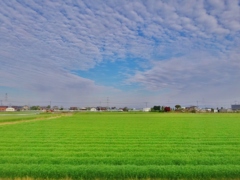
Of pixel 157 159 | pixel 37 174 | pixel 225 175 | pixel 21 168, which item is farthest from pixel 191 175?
pixel 21 168

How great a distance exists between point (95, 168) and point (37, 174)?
236 cm

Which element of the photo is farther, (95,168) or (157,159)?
(157,159)

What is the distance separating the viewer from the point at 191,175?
9352 mm

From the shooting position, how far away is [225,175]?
367 inches

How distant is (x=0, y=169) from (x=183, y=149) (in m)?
10.3

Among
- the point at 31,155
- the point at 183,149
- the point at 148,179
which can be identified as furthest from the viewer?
the point at 183,149

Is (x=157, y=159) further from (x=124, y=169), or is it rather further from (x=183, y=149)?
(x=183, y=149)

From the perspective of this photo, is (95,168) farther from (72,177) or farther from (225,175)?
(225,175)

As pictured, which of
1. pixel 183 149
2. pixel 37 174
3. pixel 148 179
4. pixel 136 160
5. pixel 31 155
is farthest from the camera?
pixel 183 149

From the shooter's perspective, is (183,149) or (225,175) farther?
(183,149)

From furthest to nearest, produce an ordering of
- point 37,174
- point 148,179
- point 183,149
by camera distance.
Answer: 1. point 183,149
2. point 37,174
3. point 148,179

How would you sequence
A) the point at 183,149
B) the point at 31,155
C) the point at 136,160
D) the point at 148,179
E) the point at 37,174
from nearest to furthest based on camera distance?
1. the point at 148,179
2. the point at 37,174
3. the point at 136,160
4. the point at 31,155
5. the point at 183,149

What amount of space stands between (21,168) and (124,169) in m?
4.39

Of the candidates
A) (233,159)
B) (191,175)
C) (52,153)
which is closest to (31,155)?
(52,153)
